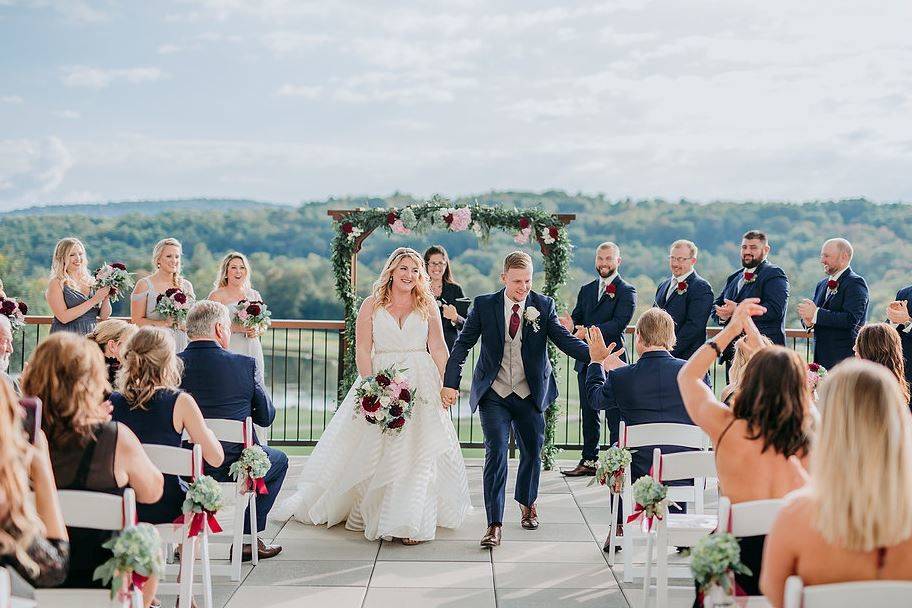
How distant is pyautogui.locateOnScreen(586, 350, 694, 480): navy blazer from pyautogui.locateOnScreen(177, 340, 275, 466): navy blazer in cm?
206

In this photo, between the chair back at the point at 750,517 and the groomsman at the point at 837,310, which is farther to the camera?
the groomsman at the point at 837,310

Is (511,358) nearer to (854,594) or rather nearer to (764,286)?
(764,286)

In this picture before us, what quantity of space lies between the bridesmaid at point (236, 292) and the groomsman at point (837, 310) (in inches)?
171

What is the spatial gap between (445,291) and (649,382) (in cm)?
337

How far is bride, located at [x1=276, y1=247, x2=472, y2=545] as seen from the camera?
5957 mm

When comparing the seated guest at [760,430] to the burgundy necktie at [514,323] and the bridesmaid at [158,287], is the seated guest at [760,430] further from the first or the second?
the bridesmaid at [158,287]

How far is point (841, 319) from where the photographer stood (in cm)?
736

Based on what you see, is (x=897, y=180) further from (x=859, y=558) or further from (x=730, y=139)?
(x=859, y=558)

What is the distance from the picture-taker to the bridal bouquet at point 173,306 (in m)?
7.23

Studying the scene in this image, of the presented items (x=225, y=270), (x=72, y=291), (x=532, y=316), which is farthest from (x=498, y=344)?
(x=72, y=291)

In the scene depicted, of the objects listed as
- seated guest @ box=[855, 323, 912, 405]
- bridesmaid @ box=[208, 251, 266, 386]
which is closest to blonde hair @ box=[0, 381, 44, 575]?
seated guest @ box=[855, 323, 912, 405]

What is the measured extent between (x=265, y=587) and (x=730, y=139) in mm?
34699

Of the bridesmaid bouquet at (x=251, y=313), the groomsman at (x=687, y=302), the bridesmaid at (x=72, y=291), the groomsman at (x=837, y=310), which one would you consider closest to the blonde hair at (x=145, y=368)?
the bridesmaid bouquet at (x=251, y=313)

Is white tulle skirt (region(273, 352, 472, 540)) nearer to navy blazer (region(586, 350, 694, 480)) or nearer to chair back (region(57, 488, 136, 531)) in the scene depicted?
navy blazer (region(586, 350, 694, 480))
